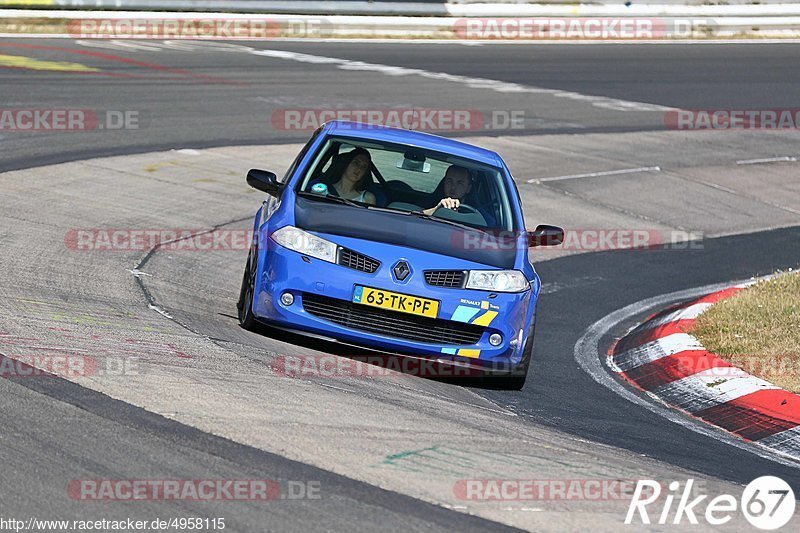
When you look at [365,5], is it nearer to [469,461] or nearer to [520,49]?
[520,49]

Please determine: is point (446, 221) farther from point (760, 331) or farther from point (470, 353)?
point (760, 331)

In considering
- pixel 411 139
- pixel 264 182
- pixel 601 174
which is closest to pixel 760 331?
pixel 411 139

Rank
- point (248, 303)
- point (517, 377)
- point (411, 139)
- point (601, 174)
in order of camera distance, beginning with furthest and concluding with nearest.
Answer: point (601, 174)
point (411, 139)
point (248, 303)
point (517, 377)

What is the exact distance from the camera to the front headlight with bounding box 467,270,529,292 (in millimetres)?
8023

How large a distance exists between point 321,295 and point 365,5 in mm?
20766

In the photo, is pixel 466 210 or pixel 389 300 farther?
pixel 466 210

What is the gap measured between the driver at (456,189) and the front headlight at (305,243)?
1.18 meters

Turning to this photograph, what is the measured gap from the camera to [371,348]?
26.2 ft

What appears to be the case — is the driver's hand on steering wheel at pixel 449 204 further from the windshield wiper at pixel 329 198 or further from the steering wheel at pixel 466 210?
the windshield wiper at pixel 329 198

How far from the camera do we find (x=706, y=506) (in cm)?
577

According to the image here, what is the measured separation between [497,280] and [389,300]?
0.73 metres

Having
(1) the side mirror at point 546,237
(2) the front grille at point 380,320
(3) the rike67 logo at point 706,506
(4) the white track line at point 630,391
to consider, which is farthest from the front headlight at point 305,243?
(3) the rike67 logo at point 706,506

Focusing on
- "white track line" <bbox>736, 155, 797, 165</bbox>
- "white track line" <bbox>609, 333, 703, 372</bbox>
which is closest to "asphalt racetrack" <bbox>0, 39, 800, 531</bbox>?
"white track line" <bbox>736, 155, 797, 165</bbox>

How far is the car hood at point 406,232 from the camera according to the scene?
8125 mm
